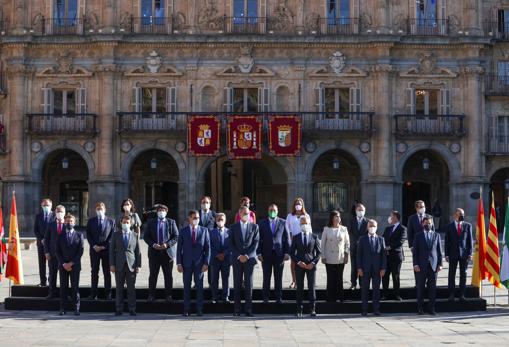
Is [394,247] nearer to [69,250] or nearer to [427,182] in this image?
[69,250]

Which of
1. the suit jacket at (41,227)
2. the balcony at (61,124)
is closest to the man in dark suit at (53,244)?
the suit jacket at (41,227)

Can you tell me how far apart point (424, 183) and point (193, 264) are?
3024 cm

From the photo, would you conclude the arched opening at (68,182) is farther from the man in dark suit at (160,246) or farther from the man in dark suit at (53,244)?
the man in dark suit at (160,246)

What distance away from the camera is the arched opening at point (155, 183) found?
48219 millimetres

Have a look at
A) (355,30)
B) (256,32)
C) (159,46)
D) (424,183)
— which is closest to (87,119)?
(159,46)

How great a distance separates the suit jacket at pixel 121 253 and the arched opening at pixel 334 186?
94.5ft

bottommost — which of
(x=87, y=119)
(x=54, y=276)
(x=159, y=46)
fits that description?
(x=54, y=276)

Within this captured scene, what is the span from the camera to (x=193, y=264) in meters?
19.8

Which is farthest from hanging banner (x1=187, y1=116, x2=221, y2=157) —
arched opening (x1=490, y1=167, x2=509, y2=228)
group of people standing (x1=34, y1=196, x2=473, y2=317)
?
group of people standing (x1=34, y1=196, x2=473, y2=317)

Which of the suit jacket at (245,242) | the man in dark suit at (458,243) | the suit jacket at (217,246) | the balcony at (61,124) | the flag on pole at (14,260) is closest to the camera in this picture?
the suit jacket at (245,242)

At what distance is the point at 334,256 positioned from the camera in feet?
66.6

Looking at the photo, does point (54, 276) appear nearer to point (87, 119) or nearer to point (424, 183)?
point (87, 119)

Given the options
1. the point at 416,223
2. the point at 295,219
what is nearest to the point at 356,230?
the point at 416,223

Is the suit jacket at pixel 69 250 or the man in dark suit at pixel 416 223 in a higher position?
the man in dark suit at pixel 416 223
